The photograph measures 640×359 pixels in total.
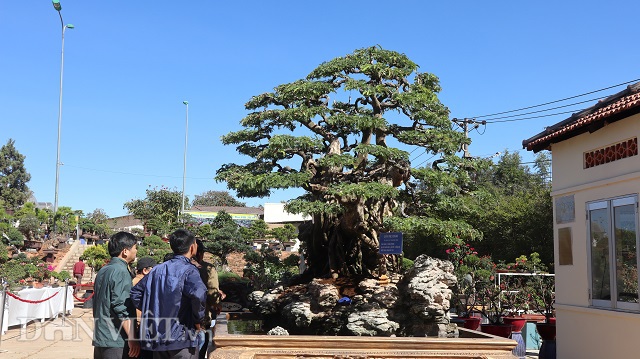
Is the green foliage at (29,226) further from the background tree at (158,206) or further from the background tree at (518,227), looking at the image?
the background tree at (518,227)

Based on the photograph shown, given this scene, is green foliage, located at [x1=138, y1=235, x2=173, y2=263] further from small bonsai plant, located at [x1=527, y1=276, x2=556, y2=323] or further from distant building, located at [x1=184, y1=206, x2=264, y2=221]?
distant building, located at [x1=184, y1=206, x2=264, y2=221]

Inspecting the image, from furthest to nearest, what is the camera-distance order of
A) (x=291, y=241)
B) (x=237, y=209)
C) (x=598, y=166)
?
1. (x=237, y=209)
2. (x=291, y=241)
3. (x=598, y=166)

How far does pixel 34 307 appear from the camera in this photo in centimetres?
1373

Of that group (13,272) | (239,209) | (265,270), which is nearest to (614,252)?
(265,270)

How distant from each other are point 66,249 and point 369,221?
24.1 metres

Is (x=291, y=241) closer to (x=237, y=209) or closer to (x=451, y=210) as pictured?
(x=237, y=209)

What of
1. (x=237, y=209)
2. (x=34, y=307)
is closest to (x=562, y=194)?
(x=34, y=307)

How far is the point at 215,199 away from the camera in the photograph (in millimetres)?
67000

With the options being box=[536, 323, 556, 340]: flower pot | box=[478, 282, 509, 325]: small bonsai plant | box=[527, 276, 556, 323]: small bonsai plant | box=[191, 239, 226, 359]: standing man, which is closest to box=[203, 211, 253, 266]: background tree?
box=[478, 282, 509, 325]: small bonsai plant

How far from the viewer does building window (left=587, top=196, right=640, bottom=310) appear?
7125 millimetres

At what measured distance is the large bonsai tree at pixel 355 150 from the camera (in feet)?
30.0

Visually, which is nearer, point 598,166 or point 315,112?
point 598,166

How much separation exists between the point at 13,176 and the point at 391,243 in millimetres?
45501

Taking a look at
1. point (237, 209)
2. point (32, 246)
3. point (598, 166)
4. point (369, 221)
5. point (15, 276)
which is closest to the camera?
point (598, 166)
